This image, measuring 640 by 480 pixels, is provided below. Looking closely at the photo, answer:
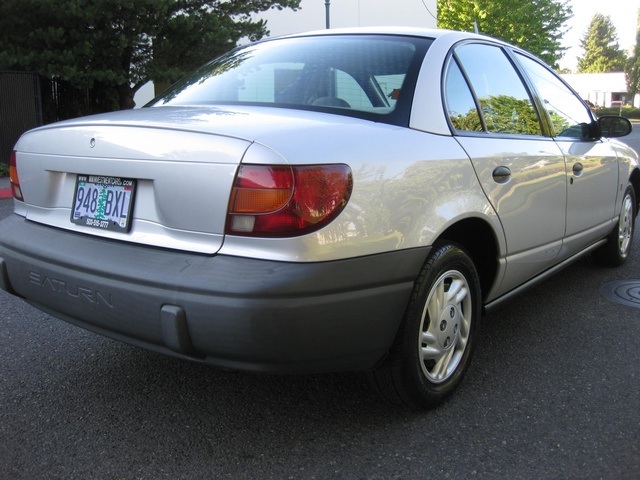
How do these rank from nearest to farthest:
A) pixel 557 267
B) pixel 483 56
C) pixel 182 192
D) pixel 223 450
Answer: pixel 182 192
pixel 223 450
pixel 483 56
pixel 557 267

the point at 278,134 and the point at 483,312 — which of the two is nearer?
the point at 278,134

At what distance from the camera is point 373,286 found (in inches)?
85.7

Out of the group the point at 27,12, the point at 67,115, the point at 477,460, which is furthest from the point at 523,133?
the point at 67,115

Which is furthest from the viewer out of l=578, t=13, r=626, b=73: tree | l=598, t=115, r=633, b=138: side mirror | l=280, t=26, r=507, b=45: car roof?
l=578, t=13, r=626, b=73: tree

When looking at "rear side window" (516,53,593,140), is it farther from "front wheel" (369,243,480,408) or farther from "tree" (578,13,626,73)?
"tree" (578,13,626,73)

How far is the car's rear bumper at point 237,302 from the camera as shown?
1.98m

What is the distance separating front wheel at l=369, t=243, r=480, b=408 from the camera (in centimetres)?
238

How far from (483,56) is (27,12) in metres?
12.3

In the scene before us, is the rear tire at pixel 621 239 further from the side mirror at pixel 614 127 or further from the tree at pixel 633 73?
the tree at pixel 633 73

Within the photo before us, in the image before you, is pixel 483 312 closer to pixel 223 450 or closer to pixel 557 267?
pixel 557 267

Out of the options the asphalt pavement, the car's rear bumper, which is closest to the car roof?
the car's rear bumper

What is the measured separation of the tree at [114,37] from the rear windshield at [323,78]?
10701 mm

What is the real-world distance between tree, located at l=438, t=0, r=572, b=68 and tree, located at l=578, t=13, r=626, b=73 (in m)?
70.5

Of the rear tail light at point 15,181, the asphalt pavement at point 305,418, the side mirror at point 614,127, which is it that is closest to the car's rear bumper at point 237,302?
the asphalt pavement at point 305,418
